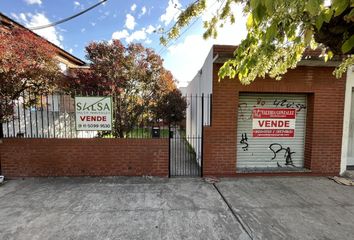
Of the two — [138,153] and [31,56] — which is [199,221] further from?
[31,56]

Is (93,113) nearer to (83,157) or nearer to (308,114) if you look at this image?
(83,157)

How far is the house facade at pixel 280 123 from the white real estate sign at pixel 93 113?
2.76 metres

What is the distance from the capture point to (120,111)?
675 cm

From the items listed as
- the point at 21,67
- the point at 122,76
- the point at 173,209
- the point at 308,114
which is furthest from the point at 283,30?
the point at 122,76

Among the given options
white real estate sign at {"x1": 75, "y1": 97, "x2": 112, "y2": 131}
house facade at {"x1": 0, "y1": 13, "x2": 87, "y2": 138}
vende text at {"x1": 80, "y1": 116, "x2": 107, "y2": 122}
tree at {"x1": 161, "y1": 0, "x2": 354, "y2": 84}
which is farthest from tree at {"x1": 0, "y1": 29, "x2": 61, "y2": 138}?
tree at {"x1": 161, "y1": 0, "x2": 354, "y2": 84}

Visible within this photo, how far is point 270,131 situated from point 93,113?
5.07 meters

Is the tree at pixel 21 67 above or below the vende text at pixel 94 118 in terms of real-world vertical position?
above

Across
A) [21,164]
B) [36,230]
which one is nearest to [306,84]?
[36,230]

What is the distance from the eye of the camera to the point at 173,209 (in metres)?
3.78

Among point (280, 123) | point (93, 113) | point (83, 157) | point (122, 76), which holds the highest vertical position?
point (122, 76)

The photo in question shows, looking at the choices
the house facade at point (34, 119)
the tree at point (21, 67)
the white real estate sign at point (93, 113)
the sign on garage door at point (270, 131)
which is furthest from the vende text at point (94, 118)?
the sign on garage door at point (270, 131)

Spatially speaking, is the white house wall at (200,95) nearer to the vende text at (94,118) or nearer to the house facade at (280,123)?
the house facade at (280,123)

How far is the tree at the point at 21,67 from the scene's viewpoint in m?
4.55

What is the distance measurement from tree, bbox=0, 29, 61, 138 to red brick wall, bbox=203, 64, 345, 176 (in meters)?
4.58
